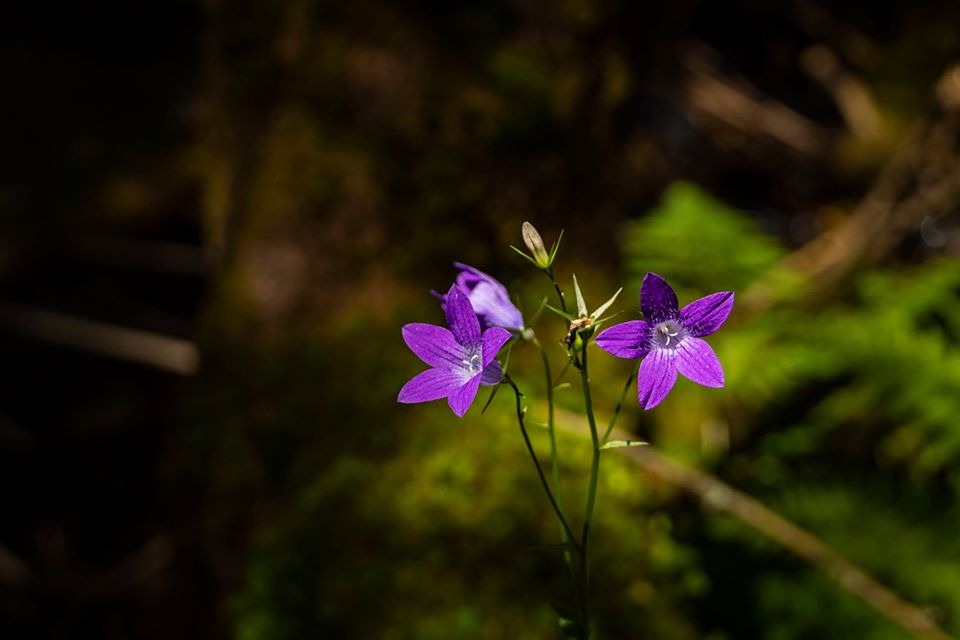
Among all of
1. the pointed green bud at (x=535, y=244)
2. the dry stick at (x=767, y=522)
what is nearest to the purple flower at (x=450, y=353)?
the pointed green bud at (x=535, y=244)

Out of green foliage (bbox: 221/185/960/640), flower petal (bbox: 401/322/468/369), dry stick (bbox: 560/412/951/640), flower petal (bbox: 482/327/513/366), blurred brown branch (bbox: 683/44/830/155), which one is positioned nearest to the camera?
flower petal (bbox: 482/327/513/366)

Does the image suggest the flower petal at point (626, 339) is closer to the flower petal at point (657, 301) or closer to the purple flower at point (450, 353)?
the flower petal at point (657, 301)

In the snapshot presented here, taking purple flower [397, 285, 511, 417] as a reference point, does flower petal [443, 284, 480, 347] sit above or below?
above

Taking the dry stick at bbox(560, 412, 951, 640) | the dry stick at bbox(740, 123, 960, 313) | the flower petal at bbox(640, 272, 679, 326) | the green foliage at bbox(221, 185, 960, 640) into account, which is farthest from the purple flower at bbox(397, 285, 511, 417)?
the dry stick at bbox(740, 123, 960, 313)

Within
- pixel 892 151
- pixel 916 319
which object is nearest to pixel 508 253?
pixel 916 319

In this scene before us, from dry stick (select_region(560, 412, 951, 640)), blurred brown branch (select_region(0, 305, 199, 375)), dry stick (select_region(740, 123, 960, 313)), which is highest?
dry stick (select_region(740, 123, 960, 313))

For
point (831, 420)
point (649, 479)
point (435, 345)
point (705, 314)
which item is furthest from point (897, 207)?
point (435, 345)

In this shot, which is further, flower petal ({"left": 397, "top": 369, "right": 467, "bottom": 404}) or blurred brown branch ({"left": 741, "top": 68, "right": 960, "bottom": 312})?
blurred brown branch ({"left": 741, "top": 68, "right": 960, "bottom": 312})

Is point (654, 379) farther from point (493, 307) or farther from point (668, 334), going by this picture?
point (493, 307)

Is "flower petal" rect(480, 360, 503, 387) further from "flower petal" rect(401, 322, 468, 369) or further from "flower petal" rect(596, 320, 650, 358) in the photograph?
"flower petal" rect(596, 320, 650, 358)
